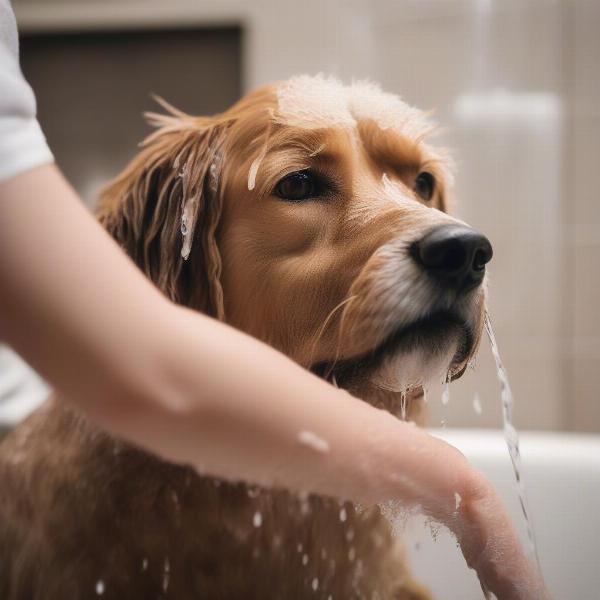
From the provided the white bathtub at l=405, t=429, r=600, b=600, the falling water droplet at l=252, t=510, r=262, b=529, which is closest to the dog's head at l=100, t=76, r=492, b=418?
the falling water droplet at l=252, t=510, r=262, b=529

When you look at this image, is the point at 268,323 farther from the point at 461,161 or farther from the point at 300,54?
the point at 300,54

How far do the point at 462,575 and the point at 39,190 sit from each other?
0.68m

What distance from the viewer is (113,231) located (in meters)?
0.67

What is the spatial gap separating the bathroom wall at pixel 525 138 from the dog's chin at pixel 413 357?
1.25m

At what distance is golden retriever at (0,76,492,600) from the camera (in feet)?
1.89

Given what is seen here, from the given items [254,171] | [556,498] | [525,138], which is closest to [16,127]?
[254,171]

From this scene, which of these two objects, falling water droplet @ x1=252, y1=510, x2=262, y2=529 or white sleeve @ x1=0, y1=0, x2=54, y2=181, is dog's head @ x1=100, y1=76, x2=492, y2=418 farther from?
white sleeve @ x1=0, y1=0, x2=54, y2=181

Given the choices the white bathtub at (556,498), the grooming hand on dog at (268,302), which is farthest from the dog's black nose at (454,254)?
the white bathtub at (556,498)

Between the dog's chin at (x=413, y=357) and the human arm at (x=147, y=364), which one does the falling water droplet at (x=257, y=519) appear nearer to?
the dog's chin at (x=413, y=357)

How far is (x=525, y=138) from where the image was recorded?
6.25ft

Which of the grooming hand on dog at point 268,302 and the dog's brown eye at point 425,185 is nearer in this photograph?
the grooming hand on dog at point 268,302

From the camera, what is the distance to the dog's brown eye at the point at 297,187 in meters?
0.64

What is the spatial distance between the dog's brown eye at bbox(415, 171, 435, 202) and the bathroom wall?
1054 mm

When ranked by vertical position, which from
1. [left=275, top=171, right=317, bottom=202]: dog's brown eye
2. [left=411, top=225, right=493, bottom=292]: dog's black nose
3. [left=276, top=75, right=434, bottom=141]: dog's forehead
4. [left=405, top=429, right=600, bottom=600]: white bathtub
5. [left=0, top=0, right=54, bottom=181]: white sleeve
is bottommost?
[left=405, top=429, right=600, bottom=600]: white bathtub
